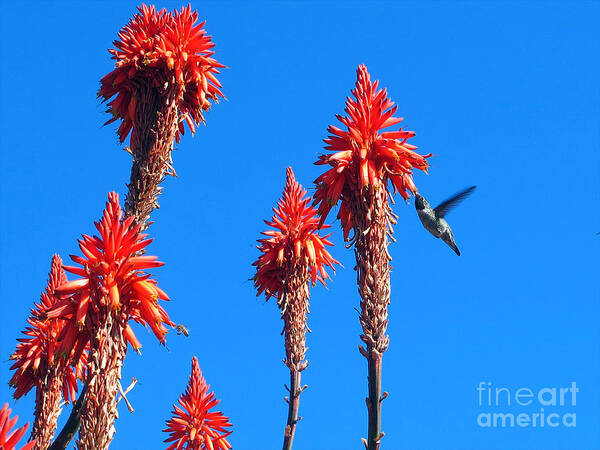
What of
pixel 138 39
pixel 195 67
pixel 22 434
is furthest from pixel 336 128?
pixel 22 434

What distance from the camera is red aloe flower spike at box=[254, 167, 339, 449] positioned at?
15344 millimetres

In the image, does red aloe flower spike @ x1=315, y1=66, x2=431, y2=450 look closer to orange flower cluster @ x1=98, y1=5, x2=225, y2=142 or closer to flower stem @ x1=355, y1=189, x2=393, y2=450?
flower stem @ x1=355, y1=189, x2=393, y2=450

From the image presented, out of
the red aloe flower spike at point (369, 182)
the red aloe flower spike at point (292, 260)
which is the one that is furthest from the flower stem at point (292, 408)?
the red aloe flower spike at point (369, 182)

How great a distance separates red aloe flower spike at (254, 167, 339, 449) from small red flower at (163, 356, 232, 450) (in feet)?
5.58

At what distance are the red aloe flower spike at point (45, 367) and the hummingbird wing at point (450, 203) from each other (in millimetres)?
6547

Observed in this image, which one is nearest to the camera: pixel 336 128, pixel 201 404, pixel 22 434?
pixel 22 434

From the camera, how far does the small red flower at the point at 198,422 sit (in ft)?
50.1

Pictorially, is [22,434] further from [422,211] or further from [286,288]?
[422,211]

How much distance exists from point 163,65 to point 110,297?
153 inches

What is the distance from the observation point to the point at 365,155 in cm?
1198

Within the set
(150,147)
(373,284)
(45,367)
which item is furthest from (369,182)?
(45,367)

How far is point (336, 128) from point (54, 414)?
590 centimetres

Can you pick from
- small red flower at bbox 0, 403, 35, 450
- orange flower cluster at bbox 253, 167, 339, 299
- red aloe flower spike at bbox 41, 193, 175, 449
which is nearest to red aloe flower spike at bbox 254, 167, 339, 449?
orange flower cluster at bbox 253, 167, 339, 299

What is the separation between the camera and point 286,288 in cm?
1562
